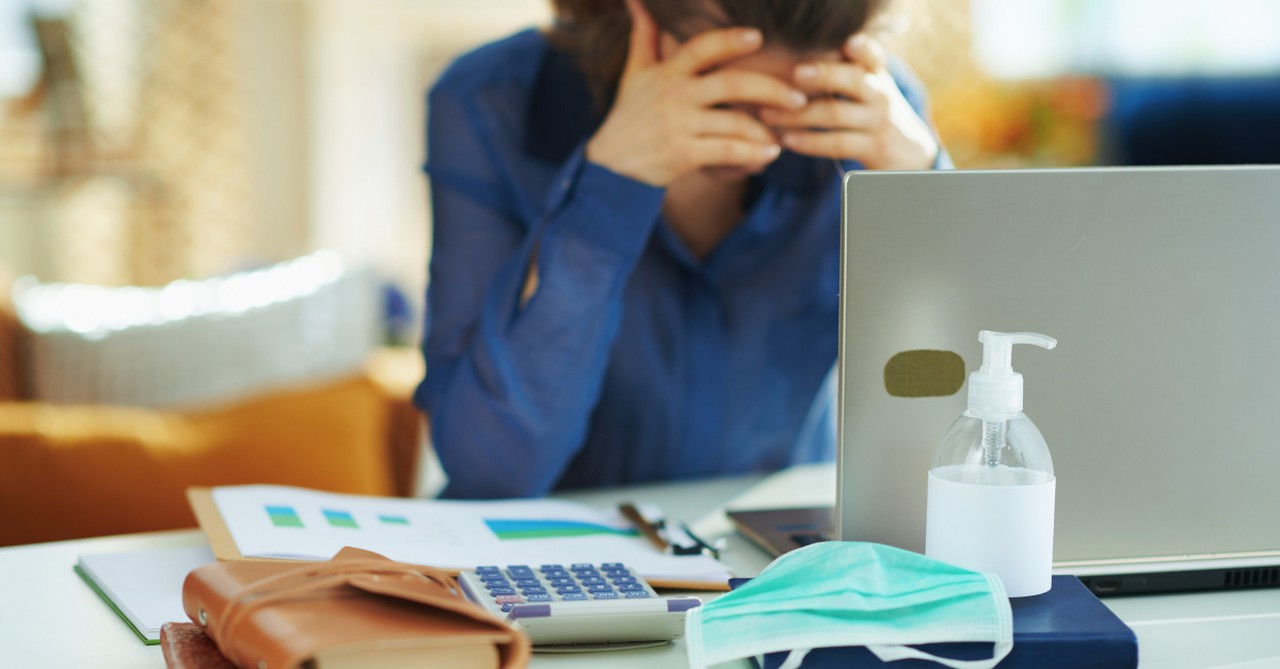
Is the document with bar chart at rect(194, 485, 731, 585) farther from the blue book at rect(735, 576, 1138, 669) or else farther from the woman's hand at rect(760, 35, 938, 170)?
the woman's hand at rect(760, 35, 938, 170)

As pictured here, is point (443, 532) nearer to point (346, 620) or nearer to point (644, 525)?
point (644, 525)

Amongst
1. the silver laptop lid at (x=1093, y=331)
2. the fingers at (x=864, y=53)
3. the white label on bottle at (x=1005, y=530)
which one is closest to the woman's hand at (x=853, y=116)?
the fingers at (x=864, y=53)

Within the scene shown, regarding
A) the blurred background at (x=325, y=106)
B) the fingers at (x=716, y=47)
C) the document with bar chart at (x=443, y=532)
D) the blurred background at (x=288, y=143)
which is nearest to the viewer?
the document with bar chart at (x=443, y=532)

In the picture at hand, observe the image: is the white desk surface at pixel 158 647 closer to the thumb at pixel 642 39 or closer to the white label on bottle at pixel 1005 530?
the white label on bottle at pixel 1005 530

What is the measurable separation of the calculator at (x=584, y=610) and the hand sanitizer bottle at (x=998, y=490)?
15 centimetres

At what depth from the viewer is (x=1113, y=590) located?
77cm

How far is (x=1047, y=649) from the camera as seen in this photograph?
0.60m

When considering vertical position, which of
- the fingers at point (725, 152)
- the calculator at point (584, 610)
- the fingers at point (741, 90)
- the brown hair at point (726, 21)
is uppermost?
the brown hair at point (726, 21)

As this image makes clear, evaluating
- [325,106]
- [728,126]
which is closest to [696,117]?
[728,126]

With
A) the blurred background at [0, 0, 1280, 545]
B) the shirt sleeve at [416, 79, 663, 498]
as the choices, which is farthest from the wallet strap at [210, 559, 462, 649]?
the blurred background at [0, 0, 1280, 545]

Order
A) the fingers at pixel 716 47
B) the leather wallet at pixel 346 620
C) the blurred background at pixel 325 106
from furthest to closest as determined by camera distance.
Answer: the blurred background at pixel 325 106
the fingers at pixel 716 47
the leather wallet at pixel 346 620

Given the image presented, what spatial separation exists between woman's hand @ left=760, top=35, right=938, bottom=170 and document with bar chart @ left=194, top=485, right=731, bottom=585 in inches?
13.4

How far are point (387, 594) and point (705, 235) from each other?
0.70 metres

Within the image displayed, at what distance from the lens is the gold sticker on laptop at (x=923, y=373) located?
0.73 metres
